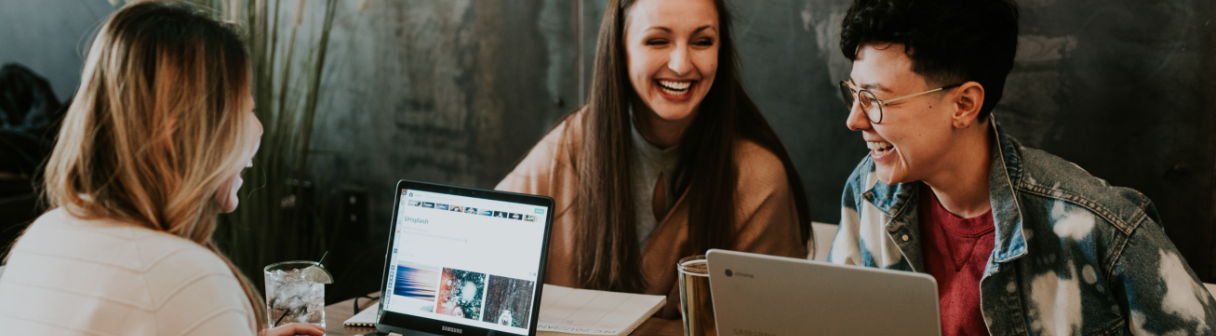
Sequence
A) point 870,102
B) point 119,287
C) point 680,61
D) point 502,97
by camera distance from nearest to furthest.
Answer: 1. point 119,287
2. point 870,102
3. point 680,61
4. point 502,97

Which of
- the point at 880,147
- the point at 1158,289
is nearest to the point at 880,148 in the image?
the point at 880,147

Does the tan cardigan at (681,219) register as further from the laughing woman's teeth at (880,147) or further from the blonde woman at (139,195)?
the blonde woman at (139,195)

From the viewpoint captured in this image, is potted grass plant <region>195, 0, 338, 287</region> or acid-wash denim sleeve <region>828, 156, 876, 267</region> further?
potted grass plant <region>195, 0, 338, 287</region>

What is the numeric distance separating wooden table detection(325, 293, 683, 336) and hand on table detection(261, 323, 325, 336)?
0.07 m

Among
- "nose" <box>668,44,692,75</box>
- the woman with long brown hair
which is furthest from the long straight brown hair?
"nose" <box>668,44,692,75</box>

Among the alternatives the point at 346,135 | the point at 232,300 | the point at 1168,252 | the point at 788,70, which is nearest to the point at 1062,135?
the point at 788,70

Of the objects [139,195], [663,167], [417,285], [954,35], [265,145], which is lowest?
[265,145]

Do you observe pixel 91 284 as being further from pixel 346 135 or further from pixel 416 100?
pixel 346 135

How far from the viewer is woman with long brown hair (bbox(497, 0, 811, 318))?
68.9 inches

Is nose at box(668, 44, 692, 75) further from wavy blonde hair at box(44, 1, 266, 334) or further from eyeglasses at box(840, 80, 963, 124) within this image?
wavy blonde hair at box(44, 1, 266, 334)

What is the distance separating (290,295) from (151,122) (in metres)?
0.44

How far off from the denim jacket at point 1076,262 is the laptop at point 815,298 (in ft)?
1.32

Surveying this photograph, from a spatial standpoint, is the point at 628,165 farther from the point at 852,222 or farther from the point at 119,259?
the point at 119,259

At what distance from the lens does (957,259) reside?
1401 mm
